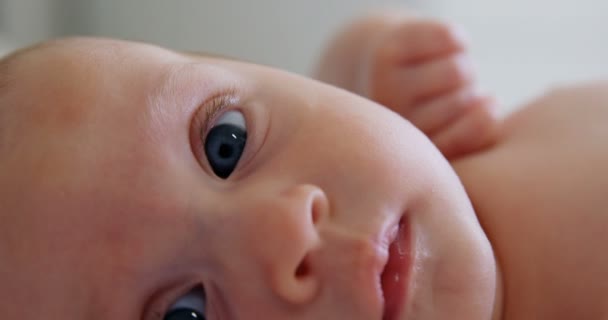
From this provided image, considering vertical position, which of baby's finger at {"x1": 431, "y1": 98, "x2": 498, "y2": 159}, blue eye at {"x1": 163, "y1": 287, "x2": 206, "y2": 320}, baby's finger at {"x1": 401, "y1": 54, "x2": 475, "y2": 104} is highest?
baby's finger at {"x1": 401, "y1": 54, "x2": 475, "y2": 104}

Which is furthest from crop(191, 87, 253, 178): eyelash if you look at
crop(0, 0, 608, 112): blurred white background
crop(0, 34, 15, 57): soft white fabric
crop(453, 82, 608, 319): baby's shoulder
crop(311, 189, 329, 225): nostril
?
crop(0, 34, 15, 57): soft white fabric

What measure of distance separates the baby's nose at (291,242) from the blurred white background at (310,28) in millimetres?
730

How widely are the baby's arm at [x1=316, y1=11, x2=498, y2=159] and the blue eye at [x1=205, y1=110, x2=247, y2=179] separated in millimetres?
369

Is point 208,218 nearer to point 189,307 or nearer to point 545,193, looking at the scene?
point 189,307

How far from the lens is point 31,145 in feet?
2.21

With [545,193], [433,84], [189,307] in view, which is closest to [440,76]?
[433,84]

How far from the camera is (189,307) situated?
27.1 inches

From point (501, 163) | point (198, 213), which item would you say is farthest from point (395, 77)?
point (198, 213)

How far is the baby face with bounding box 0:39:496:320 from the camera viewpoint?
63 centimetres

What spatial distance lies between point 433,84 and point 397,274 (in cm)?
44

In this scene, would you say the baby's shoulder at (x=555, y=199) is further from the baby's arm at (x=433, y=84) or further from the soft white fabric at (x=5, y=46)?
the soft white fabric at (x=5, y=46)

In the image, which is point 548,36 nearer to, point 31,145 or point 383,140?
point 383,140

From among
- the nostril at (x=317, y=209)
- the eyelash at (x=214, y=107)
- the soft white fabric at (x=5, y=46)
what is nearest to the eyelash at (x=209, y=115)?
the eyelash at (x=214, y=107)

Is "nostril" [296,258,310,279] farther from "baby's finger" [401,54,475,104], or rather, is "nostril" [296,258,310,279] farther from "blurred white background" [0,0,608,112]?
"blurred white background" [0,0,608,112]
